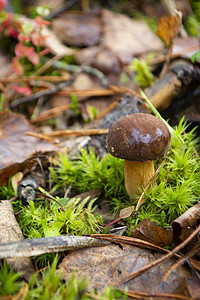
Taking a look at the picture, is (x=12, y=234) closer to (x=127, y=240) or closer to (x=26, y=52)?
(x=127, y=240)

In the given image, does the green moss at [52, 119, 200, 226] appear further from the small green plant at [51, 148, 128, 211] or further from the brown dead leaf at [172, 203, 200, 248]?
the brown dead leaf at [172, 203, 200, 248]

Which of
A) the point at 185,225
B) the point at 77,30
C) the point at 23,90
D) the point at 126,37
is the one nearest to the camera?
the point at 185,225

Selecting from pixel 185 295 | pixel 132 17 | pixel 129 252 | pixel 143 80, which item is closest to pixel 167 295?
pixel 185 295

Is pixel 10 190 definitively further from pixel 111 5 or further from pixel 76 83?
pixel 111 5

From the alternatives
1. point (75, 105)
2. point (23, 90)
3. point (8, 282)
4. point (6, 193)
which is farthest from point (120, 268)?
point (23, 90)

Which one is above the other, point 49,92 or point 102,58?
point 102,58

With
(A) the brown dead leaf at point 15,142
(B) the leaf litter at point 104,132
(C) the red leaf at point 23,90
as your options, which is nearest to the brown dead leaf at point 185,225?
(B) the leaf litter at point 104,132
